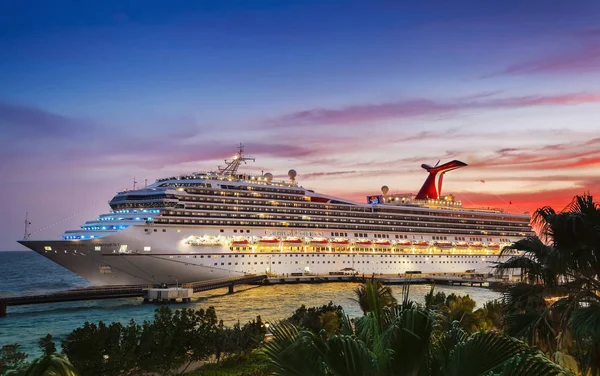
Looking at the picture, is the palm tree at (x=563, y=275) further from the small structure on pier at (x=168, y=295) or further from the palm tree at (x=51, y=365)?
the small structure on pier at (x=168, y=295)

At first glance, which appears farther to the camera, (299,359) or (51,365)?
(299,359)

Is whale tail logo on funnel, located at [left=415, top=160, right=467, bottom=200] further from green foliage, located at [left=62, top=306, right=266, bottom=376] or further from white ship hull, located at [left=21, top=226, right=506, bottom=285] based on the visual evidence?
green foliage, located at [left=62, top=306, right=266, bottom=376]

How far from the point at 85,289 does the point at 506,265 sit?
4983 cm

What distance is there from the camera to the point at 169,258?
188 feet

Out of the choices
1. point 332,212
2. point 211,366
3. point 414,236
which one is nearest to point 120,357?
point 211,366

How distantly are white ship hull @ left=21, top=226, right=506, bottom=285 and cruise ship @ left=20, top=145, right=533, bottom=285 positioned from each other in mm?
107

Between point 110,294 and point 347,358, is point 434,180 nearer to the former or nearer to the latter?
point 110,294

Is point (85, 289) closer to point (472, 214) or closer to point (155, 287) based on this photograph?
point (155, 287)

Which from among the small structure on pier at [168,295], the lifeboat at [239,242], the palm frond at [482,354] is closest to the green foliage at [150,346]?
the palm frond at [482,354]

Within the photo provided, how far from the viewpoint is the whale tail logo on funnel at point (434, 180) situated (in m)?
95.1

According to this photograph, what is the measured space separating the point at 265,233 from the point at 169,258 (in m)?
14.2

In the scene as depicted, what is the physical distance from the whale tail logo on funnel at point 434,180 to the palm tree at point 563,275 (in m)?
85.7

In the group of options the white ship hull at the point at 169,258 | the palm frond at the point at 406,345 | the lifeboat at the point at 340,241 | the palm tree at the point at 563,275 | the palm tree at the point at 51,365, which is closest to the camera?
the palm tree at the point at 51,365

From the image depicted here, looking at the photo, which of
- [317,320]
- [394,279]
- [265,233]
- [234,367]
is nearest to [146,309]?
[265,233]
